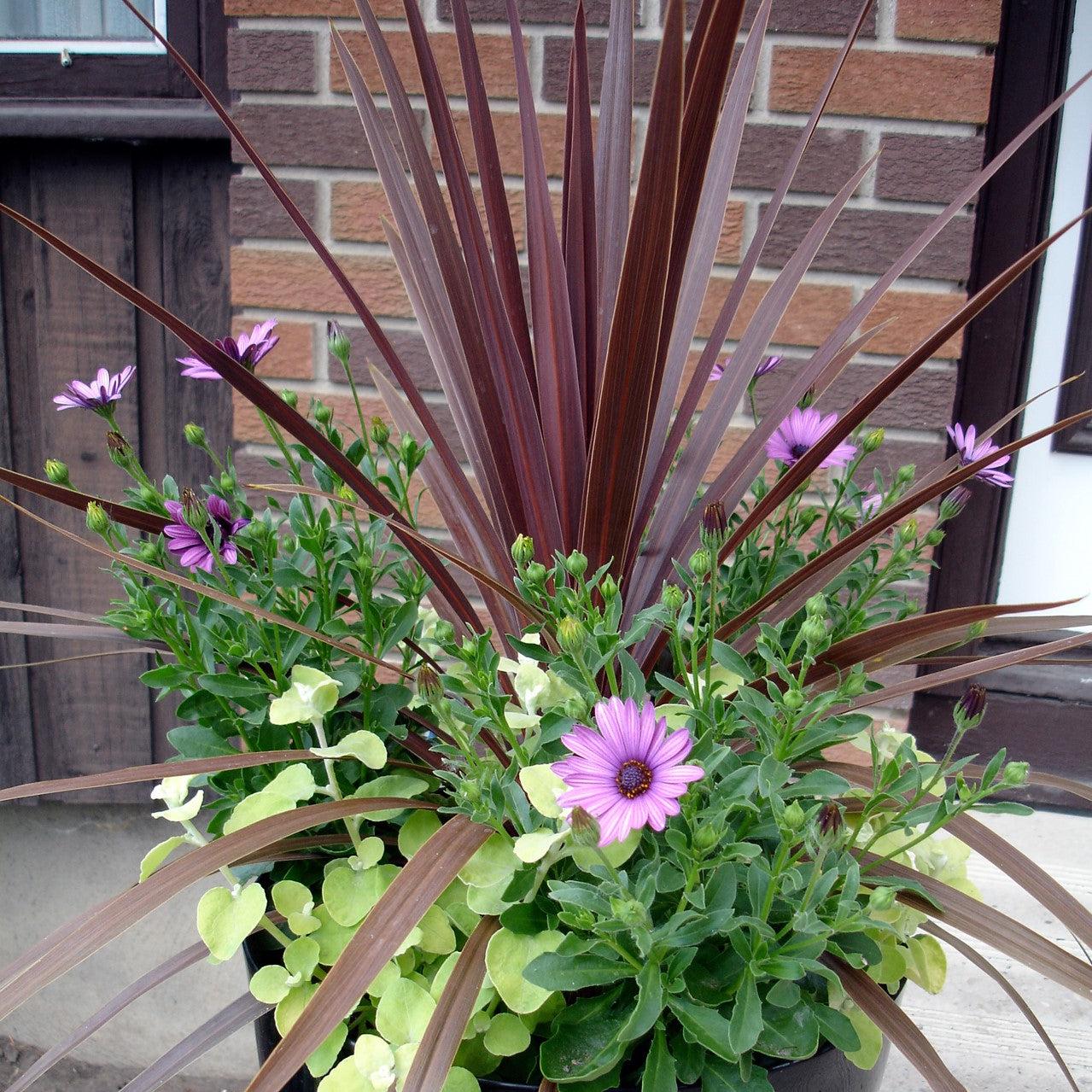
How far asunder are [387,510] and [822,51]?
3.08 ft

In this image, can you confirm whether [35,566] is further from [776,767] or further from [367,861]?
[776,767]

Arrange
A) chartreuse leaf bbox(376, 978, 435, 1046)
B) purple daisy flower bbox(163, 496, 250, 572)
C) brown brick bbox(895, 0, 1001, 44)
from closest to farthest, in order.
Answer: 1. chartreuse leaf bbox(376, 978, 435, 1046)
2. purple daisy flower bbox(163, 496, 250, 572)
3. brown brick bbox(895, 0, 1001, 44)

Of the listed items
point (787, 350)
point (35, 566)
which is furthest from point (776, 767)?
point (35, 566)

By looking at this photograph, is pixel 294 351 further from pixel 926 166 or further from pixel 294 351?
pixel 926 166

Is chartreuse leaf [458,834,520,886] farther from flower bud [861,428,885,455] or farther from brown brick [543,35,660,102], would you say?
brown brick [543,35,660,102]

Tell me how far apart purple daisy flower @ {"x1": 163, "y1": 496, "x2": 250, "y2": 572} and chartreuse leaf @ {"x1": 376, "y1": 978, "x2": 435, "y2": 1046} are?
29 cm

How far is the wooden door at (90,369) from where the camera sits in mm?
1547

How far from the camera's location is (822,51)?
1208 millimetres

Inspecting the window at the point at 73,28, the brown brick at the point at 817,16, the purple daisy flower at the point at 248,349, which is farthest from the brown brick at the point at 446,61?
the purple daisy flower at the point at 248,349

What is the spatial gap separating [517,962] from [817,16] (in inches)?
46.3

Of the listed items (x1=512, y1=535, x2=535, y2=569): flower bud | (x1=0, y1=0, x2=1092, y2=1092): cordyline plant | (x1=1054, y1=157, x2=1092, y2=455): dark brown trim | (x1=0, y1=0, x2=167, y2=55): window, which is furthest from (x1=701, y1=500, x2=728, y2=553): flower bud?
(x1=0, y1=0, x2=167, y2=55): window

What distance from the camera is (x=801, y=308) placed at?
1.28 metres

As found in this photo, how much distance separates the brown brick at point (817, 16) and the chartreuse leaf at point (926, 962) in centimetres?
108

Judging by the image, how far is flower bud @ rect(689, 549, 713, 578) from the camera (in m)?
0.52
